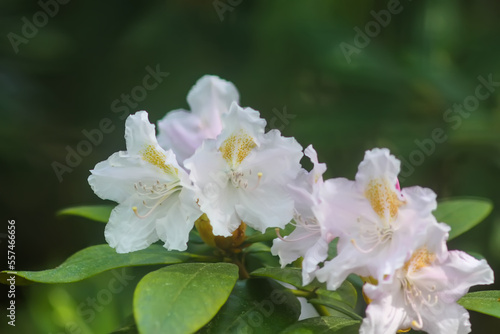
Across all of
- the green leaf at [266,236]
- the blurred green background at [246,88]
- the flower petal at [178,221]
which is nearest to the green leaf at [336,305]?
the green leaf at [266,236]

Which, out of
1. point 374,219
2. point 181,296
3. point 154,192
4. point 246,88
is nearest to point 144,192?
point 154,192

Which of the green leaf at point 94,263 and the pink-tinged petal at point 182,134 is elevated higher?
the pink-tinged petal at point 182,134

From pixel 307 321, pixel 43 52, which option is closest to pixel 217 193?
pixel 307 321

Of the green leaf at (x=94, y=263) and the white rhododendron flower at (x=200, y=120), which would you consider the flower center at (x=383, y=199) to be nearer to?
the green leaf at (x=94, y=263)

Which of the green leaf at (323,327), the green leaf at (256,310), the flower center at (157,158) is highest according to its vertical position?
the flower center at (157,158)

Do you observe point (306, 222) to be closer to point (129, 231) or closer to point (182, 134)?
point (129, 231)
